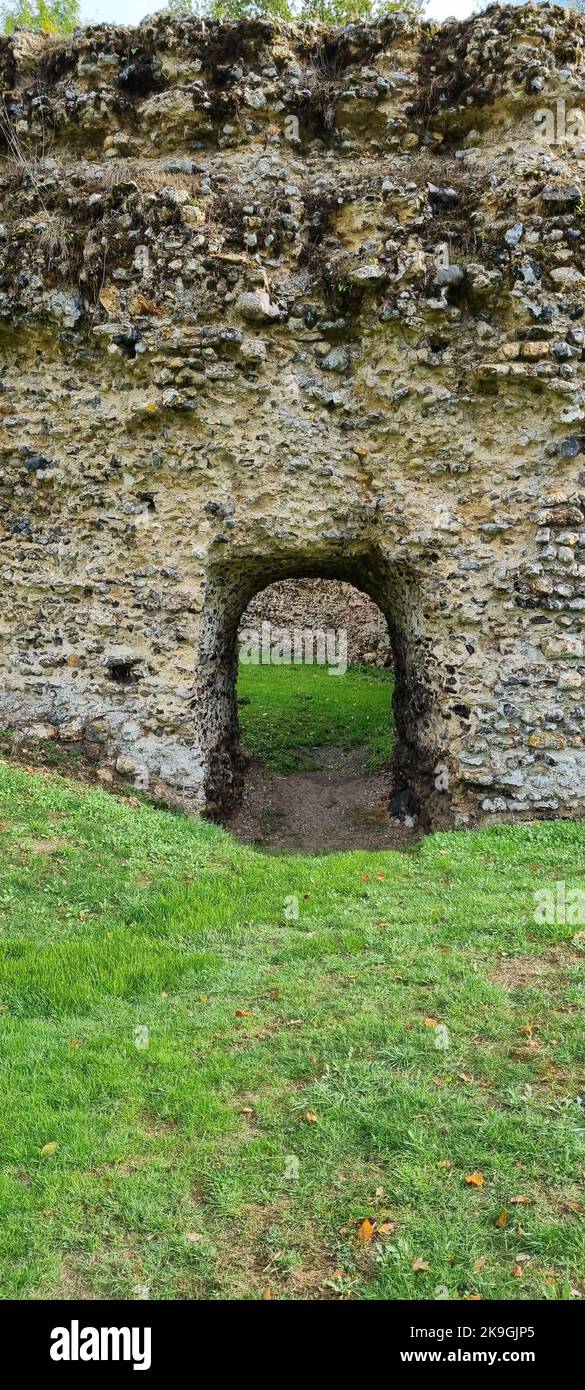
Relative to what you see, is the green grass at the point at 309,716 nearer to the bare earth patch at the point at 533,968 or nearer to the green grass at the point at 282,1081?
the green grass at the point at 282,1081

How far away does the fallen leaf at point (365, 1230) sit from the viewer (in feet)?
11.4

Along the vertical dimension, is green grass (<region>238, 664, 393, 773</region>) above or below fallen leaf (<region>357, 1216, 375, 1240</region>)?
above

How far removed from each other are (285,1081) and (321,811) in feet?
22.9

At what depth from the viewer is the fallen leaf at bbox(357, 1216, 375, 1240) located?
11.4ft

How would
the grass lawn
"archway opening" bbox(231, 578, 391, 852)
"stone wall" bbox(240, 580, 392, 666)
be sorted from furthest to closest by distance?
"stone wall" bbox(240, 580, 392, 666) → "archway opening" bbox(231, 578, 391, 852) → the grass lawn

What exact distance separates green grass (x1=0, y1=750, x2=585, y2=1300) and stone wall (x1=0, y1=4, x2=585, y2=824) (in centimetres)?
265

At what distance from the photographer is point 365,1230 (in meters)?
3.51

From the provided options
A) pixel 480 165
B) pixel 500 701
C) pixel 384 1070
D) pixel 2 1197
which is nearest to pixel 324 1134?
pixel 384 1070

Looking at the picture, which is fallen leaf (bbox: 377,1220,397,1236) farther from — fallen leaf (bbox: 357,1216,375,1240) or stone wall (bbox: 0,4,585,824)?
stone wall (bbox: 0,4,585,824)

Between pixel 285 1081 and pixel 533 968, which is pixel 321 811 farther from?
pixel 285 1081

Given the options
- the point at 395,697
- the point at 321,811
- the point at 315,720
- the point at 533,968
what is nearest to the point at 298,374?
the point at 395,697

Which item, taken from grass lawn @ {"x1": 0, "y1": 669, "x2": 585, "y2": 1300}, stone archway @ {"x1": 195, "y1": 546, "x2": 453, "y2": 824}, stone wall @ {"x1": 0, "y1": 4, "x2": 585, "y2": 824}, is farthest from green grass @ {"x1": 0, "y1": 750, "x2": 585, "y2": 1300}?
stone wall @ {"x1": 0, "y1": 4, "x2": 585, "y2": 824}

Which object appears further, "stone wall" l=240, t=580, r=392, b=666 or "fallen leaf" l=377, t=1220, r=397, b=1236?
"stone wall" l=240, t=580, r=392, b=666

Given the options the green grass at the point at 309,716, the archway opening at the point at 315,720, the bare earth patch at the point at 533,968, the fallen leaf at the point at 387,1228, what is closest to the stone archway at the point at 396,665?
the archway opening at the point at 315,720
